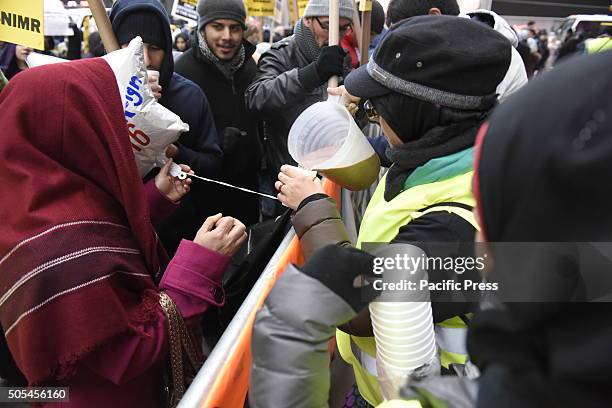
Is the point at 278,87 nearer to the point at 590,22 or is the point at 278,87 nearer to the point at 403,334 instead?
the point at 403,334

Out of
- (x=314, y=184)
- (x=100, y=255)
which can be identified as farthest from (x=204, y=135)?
(x=100, y=255)

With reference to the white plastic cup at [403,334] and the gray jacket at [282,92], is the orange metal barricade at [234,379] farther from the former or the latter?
the gray jacket at [282,92]

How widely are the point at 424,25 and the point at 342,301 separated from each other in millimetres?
759

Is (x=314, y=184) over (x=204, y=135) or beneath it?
over

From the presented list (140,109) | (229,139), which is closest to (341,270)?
(140,109)

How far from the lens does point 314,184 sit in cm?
144

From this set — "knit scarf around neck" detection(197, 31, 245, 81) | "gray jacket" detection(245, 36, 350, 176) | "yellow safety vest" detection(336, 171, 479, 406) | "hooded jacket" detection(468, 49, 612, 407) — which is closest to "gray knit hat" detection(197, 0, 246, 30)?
"knit scarf around neck" detection(197, 31, 245, 81)

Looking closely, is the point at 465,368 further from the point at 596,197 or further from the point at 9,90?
the point at 9,90

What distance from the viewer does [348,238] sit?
4.17ft

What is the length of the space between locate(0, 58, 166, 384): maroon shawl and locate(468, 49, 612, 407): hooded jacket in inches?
36.6

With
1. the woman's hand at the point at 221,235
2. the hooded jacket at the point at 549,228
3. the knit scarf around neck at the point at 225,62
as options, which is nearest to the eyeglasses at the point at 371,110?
the woman's hand at the point at 221,235

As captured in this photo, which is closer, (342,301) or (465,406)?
(465,406)

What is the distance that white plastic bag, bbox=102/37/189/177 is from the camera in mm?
1690

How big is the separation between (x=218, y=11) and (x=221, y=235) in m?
1.98
